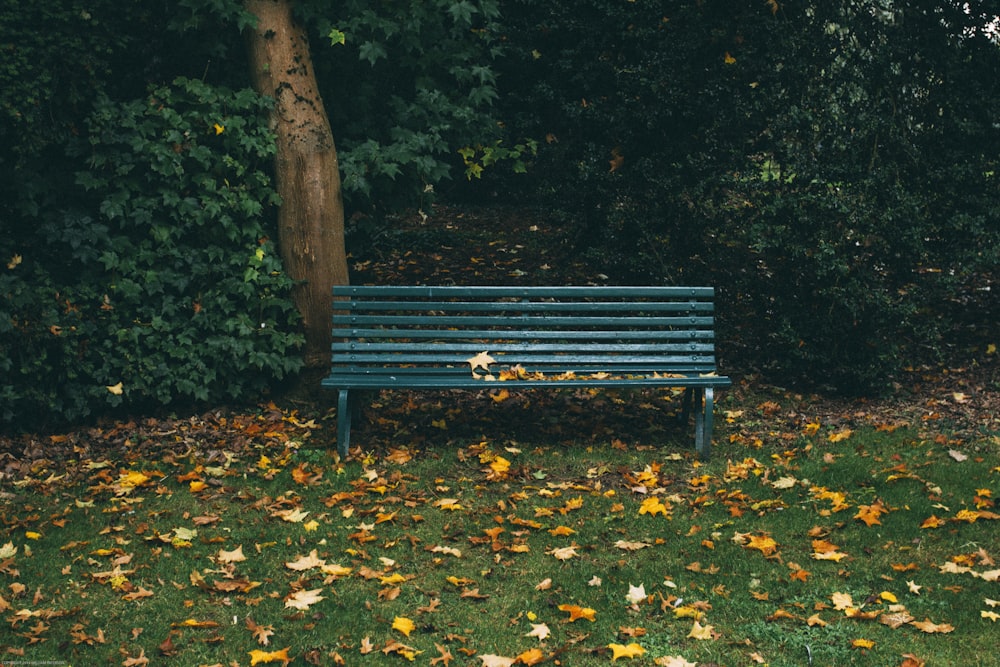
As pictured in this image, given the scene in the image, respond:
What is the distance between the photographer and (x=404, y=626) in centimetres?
420

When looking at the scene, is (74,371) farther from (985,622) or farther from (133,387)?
(985,622)

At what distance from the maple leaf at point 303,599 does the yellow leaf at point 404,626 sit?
15.9 inches

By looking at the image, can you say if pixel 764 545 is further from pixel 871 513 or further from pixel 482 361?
pixel 482 361

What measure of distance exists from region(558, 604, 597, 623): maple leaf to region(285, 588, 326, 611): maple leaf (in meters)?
1.02

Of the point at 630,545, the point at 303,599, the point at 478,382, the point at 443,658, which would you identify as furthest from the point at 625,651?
the point at 478,382

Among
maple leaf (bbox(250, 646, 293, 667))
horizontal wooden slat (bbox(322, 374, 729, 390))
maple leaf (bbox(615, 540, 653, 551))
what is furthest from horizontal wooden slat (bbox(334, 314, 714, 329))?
maple leaf (bbox(250, 646, 293, 667))

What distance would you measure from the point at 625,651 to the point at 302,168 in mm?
4626

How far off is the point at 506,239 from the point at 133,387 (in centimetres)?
518

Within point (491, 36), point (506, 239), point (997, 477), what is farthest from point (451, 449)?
point (506, 239)

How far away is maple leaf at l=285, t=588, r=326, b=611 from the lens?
4.39 metres

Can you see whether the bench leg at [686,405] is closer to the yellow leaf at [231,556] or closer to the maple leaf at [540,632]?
the maple leaf at [540,632]

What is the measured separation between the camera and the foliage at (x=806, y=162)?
7.54m

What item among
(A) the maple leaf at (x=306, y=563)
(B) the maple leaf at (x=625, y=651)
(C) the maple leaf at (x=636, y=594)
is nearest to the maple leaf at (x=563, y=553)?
(C) the maple leaf at (x=636, y=594)

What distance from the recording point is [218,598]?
4.50m
